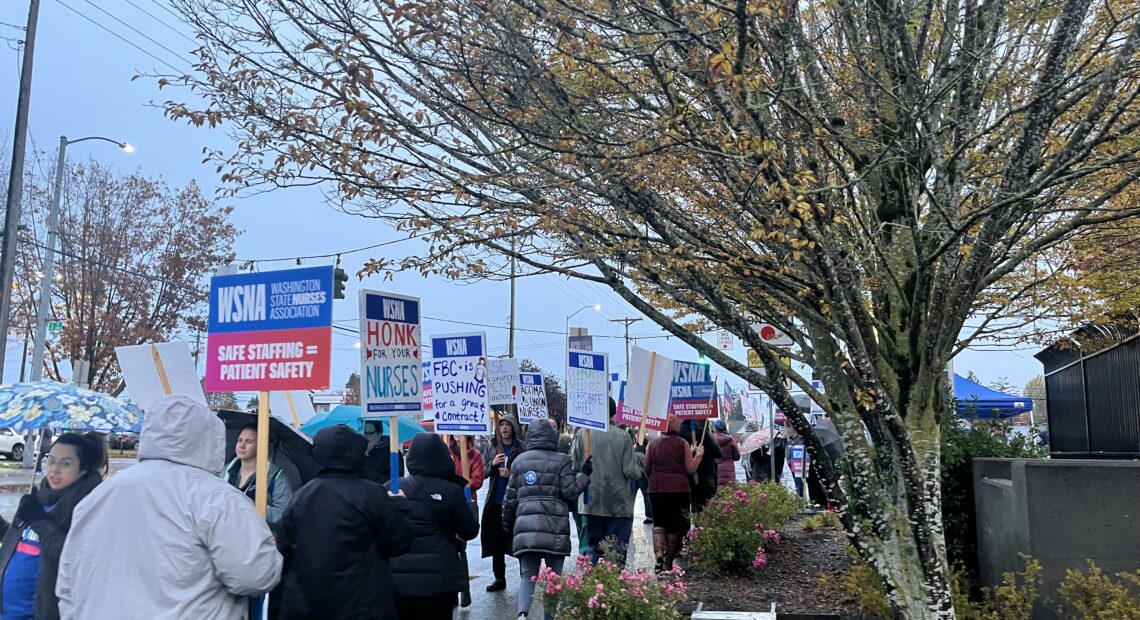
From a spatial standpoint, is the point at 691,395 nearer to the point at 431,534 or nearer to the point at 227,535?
the point at 431,534

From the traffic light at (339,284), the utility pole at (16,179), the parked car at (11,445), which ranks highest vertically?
the utility pole at (16,179)

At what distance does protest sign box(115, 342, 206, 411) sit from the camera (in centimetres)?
847

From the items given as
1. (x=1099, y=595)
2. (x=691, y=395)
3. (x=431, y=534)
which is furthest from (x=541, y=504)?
(x=691, y=395)

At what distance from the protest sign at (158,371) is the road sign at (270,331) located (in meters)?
2.20

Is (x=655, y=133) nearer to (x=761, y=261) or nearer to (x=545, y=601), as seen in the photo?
(x=761, y=261)

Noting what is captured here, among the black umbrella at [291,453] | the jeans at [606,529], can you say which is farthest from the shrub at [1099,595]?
the black umbrella at [291,453]

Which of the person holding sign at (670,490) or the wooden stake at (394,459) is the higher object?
the wooden stake at (394,459)

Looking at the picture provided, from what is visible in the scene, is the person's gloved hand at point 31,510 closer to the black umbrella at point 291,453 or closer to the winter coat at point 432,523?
the black umbrella at point 291,453

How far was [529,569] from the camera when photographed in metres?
8.86

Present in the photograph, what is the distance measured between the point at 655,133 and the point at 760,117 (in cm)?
132

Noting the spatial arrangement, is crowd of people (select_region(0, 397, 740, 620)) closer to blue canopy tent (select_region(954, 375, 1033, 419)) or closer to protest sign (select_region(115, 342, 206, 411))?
protest sign (select_region(115, 342, 206, 411))

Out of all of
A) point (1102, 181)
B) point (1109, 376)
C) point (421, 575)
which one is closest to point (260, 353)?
point (421, 575)

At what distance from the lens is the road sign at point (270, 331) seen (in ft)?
20.1

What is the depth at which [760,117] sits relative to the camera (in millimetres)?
5418
